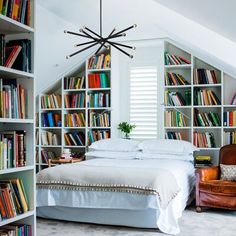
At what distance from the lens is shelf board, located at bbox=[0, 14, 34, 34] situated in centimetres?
274

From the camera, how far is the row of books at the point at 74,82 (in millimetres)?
7137

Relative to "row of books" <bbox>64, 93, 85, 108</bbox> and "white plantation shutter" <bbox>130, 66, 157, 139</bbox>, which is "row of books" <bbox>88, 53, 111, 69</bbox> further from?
"row of books" <bbox>64, 93, 85, 108</bbox>

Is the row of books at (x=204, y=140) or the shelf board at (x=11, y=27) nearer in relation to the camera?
the shelf board at (x=11, y=27)

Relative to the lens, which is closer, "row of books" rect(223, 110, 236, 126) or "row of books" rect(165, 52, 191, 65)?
"row of books" rect(223, 110, 236, 126)

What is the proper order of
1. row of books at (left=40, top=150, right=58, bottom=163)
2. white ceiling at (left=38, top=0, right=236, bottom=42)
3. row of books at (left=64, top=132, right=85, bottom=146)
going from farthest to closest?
row of books at (left=40, top=150, right=58, bottom=163) → row of books at (left=64, top=132, right=85, bottom=146) → white ceiling at (left=38, top=0, right=236, bottom=42)

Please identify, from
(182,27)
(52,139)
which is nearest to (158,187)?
(182,27)

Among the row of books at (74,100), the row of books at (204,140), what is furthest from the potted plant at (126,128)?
the row of books at (204,140)

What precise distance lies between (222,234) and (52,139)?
4.07 m

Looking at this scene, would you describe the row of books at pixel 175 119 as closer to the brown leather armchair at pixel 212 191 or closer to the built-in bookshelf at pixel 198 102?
the built-in bookshelf at pixel 198 102

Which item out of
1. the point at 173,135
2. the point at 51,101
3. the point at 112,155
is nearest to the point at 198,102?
the point at 173,135

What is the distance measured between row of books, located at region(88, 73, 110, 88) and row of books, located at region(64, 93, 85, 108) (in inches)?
10.7

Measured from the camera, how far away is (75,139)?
7148 millimetres

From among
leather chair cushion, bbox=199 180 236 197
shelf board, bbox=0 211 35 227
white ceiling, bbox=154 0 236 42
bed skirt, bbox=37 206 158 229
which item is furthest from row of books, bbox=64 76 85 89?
shelf board, bbox=0 211 35 227

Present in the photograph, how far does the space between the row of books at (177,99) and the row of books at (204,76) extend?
0.25 m
